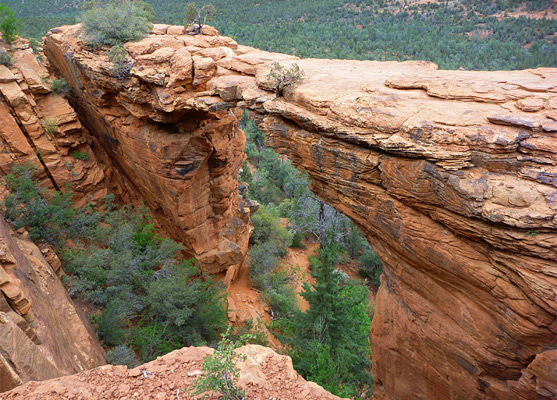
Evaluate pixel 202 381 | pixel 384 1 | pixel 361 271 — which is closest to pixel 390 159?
pixel 202 381

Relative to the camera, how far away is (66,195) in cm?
1534

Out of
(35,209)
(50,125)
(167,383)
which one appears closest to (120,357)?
(167,383)

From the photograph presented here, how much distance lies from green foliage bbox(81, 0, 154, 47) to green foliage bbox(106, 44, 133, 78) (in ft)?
2.56

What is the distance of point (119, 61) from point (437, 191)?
11.7m

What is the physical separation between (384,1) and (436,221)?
5076 cm

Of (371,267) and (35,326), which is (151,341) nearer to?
(35,326)

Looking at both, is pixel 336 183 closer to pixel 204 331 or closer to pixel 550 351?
pixel 550 351

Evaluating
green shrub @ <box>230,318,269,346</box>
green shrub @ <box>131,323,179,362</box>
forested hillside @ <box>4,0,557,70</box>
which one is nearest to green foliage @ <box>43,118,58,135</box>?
green shrub @ <box>131,323,179,362</box>

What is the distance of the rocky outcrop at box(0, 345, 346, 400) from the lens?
554cm

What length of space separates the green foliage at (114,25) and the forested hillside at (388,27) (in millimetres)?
19248

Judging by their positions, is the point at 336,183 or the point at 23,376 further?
the point at 336,183

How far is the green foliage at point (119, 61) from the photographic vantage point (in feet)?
42.7

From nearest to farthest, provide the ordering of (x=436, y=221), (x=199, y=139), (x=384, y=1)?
(x=436, y=221), (x=199, y=139), (x=384, y=1)

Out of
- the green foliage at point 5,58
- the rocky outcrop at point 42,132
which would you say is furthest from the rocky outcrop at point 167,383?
the green foliage at point 5,58
